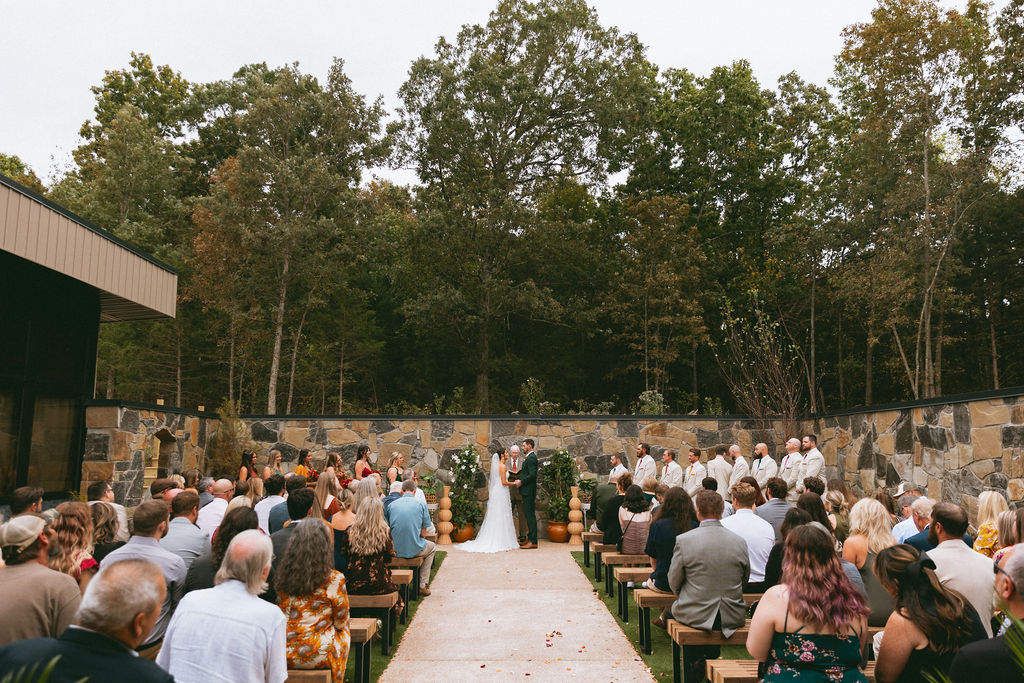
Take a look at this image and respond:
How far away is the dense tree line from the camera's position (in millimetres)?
21094

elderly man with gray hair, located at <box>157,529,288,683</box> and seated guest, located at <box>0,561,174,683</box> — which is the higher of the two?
seated guest, located at <box>0,561,174,683</box>

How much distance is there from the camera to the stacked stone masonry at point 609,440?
9.02m

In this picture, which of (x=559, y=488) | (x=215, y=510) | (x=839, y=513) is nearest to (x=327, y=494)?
(x=215, y=510)

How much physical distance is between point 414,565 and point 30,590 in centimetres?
502

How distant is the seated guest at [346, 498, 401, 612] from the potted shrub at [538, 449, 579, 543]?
25.2 ft

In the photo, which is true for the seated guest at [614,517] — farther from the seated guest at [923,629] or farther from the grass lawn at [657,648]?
the seated guest at [923,629]

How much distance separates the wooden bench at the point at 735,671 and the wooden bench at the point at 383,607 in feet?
8.61

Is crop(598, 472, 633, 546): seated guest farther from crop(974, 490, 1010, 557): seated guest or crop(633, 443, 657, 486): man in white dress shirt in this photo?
crop(974, 490, 1010, 557): seated guest

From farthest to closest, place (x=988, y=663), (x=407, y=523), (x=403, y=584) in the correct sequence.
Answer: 1. (x=407, y=523)
2. (x=403, y=584)
3. (x=988, y=663)

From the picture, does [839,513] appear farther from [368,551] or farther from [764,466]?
[764,466]

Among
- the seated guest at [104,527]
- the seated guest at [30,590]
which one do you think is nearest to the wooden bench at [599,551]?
Result: the seated guest at [104,527]

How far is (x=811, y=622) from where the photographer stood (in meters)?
3.29

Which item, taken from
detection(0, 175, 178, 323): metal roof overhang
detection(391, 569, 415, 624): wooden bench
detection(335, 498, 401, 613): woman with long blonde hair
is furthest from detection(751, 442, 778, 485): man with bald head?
detection(0, 175, 178, 323): metal roof overhang

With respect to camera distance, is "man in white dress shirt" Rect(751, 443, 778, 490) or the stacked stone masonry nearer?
the stacked stone masonry
